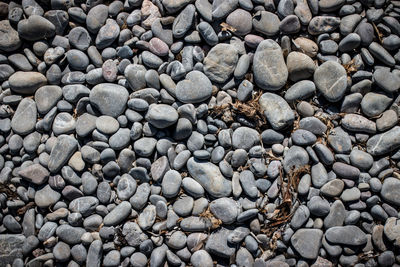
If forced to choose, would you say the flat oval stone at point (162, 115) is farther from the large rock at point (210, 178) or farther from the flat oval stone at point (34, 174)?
the flat oval stone at point (34, 174)

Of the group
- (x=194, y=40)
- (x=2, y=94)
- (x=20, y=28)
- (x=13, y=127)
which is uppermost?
(x=194, y=40)

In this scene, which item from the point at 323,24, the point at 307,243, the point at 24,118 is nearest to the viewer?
the point at 307,243

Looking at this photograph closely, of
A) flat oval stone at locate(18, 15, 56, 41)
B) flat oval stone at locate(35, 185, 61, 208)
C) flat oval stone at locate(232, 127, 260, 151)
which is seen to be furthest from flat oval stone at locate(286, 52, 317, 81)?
flat oval stone at locate(35, 185, 61, 208)

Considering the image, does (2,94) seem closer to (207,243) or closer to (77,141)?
(77,141)

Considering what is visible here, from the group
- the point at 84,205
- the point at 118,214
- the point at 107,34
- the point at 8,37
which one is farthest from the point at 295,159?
the point at 8,37

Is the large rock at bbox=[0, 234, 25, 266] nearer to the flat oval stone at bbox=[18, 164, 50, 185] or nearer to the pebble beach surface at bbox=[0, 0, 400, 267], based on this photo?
the pebble beach surface at bbox=[0, 0, 400, 267]

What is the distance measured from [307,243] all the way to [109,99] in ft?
5.42

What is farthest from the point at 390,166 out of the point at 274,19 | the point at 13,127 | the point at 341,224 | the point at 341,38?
the point at 13,127

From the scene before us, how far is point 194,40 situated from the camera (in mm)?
2180

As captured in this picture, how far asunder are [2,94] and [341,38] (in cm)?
248

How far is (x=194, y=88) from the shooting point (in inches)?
82.5

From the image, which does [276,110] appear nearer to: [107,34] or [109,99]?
[109,99]

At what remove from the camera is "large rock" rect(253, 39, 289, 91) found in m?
2.10

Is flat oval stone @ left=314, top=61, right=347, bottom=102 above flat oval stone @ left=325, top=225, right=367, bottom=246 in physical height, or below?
above
